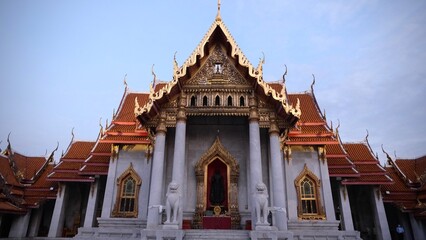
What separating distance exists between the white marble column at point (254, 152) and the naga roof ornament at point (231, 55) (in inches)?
31.2

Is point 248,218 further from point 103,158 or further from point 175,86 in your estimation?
point 103,158

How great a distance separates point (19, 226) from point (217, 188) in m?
Answer: 12.3

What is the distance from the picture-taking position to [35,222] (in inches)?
711

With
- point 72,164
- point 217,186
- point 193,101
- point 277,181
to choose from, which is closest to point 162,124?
point 193,101

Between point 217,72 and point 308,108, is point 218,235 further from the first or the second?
point 308,108

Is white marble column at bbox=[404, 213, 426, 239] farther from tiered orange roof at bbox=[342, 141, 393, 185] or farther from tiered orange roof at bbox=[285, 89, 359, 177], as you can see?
tiered orange roof at bbox=[285, 89, 359, 177]

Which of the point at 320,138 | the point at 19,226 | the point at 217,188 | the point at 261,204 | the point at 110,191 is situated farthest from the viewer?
the point at 19,226

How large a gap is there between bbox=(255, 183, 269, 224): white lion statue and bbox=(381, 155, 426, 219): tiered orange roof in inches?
442

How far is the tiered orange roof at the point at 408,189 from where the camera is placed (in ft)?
54.6

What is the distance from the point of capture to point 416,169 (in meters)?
20.0

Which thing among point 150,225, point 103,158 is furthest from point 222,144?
point 103,158

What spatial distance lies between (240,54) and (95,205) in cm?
1012

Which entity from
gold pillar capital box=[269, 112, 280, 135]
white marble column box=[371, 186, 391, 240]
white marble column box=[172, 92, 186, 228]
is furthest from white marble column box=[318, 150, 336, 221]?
white marble column box=[172, 92, 186, 228]

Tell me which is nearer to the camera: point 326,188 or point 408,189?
point 326,188
